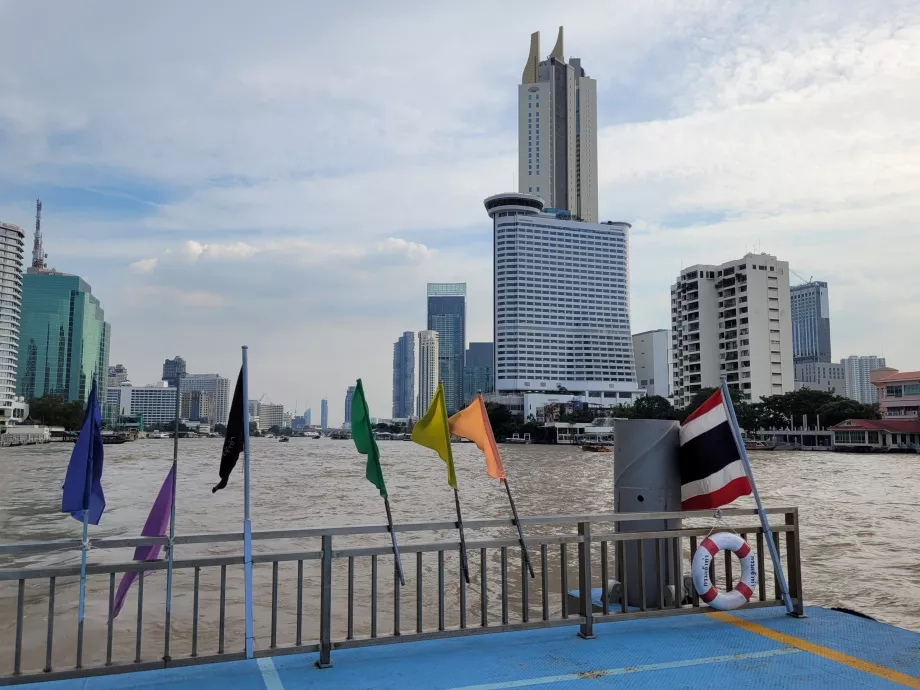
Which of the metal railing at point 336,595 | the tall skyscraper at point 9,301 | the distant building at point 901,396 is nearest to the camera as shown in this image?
the metal railing at point 336,595

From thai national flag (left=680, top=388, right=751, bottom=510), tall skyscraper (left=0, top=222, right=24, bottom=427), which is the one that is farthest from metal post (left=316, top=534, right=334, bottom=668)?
tall skyscraper (left=0, top=222, right=24, bottom=427)

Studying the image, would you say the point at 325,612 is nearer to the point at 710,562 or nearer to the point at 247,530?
the point at 247,530

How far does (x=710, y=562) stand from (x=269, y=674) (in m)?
3.55

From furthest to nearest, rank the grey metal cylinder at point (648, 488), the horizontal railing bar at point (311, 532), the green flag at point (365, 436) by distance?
the grey metal cylinder at point (648, 488) → the green flag at point (365, 436) → the horizontal railing bar at point (311, 532)

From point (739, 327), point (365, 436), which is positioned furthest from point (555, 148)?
point (365, 436)

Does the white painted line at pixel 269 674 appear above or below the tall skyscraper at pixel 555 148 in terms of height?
below

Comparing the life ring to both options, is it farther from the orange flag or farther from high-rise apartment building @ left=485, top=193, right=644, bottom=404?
high-rise apartment building @ left=485, top=193, right=644, bottom=404

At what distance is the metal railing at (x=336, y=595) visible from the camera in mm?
4547

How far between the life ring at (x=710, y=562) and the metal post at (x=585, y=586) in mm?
940

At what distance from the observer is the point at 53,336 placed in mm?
178500

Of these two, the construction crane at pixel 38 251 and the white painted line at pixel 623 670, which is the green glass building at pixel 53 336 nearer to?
the construction crane at pixel 38 251

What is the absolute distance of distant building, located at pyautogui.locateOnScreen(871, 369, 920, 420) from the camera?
279ft

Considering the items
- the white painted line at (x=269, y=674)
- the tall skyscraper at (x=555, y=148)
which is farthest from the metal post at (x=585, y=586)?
the tall skyscraper at (x=555, y=148)

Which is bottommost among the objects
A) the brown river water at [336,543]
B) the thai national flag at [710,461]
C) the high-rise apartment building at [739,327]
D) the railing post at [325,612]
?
the brown river water at [336,543]
